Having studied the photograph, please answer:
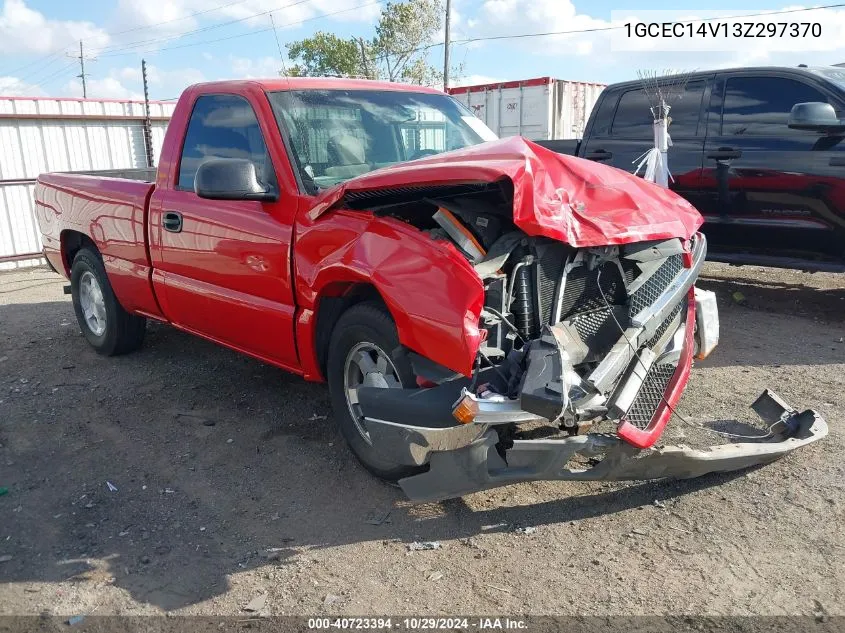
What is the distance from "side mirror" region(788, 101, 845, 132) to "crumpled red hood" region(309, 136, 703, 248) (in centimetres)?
298

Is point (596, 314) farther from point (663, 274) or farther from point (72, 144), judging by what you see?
point (72, 144)

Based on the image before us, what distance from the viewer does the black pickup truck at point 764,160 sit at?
601 cm

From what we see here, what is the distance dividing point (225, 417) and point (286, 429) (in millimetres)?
508

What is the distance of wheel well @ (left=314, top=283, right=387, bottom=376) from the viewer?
364cm

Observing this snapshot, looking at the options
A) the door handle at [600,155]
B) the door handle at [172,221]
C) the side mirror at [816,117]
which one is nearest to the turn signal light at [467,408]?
the door handle at [172,221]

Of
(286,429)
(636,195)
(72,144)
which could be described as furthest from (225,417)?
(72,144)

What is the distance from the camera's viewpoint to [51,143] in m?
14.9

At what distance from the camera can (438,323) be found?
2975 millimetres

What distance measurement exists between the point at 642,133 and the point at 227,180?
4963mm

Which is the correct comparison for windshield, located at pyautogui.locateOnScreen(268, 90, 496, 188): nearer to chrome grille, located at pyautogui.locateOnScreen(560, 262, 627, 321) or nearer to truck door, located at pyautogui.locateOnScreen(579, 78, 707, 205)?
chrome grille, located at pyautogui.locateOnScreen(560, 262, 627, 321)

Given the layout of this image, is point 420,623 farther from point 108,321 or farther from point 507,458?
point 108,321

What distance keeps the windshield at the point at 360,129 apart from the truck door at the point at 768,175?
285 centimetres

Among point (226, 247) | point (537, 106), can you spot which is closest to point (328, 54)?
point (537, 106)

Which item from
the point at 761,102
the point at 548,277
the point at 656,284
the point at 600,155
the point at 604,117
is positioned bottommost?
the point at 656,284
